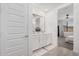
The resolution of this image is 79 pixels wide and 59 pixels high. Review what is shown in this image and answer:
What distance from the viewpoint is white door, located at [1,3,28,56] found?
172 cm

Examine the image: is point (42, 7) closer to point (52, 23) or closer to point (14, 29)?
point (52, 23)

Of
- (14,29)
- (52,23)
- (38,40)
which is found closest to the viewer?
(14,29)

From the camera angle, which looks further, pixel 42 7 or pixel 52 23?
pixel 52 23

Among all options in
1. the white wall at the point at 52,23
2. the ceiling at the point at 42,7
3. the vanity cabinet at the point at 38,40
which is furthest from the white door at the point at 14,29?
the white wall at the point at 52,23

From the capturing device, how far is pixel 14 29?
6.33ft

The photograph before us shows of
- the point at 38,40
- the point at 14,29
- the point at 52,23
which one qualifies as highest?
the point at 52,23

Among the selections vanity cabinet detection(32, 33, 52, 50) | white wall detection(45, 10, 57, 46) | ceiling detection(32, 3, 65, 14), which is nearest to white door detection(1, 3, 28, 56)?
vanity cabinet detection(32, 33, 52, 50)

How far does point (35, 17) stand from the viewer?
4625 millimetres

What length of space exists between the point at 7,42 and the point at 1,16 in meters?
0.54

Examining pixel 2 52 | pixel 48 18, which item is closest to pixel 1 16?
pixel 2 52

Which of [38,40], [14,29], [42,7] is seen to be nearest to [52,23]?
[42,7]

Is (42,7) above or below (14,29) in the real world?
above

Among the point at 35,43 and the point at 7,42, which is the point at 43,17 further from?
the point at 7,42

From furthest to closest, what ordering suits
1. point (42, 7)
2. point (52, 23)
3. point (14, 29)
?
point (52, 23), point (42, 7), point (14, 29)
